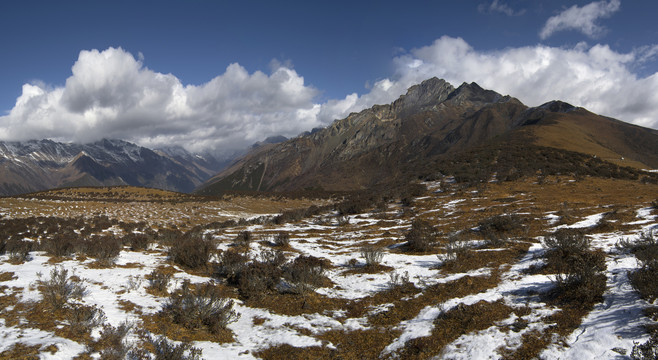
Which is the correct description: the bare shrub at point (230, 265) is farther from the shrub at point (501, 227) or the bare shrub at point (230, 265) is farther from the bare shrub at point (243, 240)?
the shrub at point (501, 227)

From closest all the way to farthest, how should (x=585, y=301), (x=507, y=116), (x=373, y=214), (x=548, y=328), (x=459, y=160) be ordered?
Result: (x=548, y=328) < (x=585, y=301) < (x=373, y=214) < (x=459, y=160) < (x=507, y=116)

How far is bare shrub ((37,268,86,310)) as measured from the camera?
723cm

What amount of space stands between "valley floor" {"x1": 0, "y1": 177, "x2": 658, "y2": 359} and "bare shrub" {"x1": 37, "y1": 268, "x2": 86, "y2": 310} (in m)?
0.17


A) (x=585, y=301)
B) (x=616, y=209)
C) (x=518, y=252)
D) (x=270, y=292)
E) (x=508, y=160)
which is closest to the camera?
(x=585, y=301)

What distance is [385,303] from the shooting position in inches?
338

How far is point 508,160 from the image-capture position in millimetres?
35812


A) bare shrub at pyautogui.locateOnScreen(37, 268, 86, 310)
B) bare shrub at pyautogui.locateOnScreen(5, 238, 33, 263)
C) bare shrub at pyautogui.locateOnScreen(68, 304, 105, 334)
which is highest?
bare shrub at pyautogui.locateOnScreen(5, 238, 33, 263)

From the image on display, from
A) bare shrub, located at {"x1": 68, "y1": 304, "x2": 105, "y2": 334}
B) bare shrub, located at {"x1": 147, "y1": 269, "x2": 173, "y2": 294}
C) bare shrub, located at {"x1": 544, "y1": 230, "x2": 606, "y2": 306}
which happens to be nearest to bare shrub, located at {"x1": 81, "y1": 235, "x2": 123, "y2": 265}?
bare shrub, located at {"x1": 147, "y1": 269, "x2": 173, "y2": 294}

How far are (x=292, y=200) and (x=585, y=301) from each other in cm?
4390

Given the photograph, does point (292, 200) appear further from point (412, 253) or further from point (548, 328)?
point (548, 328)

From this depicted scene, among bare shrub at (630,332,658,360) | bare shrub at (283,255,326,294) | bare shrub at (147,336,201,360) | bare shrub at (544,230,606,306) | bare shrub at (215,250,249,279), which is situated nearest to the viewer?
bare shrub at (630,332,658,360)

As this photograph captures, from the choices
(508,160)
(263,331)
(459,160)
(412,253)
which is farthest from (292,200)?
(263,331)

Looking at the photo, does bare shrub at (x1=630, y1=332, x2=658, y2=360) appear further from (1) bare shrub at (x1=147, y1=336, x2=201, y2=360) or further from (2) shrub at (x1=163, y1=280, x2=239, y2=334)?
(2) shrub at (x1=163, y1=280, x2=239, y2=334)

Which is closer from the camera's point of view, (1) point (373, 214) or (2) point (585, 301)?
(2) point (585, 301)
